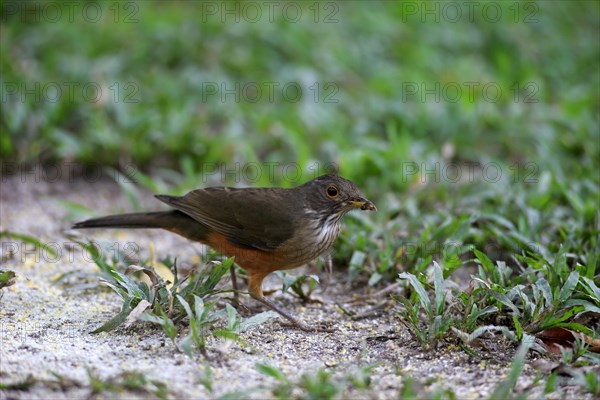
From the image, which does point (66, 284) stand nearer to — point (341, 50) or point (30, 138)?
point (30, 138)

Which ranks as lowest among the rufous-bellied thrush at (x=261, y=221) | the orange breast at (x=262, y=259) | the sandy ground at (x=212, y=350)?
the sandy ground at (x=212, y=350)

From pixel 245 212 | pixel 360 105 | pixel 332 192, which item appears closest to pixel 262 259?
pixel 245 212

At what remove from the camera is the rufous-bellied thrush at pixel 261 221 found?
508 cm

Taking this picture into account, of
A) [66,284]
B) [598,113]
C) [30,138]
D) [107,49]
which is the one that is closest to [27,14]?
[107,49]

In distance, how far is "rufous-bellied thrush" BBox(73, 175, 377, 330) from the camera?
5082 millimetres

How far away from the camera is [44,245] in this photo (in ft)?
18.4

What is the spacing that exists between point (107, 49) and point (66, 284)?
4.37 metres

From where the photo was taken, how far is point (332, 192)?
5320 mm

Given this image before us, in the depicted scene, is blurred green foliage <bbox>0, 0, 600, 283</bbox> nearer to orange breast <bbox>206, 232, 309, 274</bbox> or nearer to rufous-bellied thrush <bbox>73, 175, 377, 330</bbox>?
rufous-bellied thrush <bbox>73, 175, 377, 330</bbox>

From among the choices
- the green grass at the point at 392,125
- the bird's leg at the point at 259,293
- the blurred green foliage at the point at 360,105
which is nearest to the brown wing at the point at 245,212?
the bird's leg at the point at 259,293

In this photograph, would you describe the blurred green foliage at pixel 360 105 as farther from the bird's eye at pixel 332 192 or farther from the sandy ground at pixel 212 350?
the sandy ground at pixel 212 350

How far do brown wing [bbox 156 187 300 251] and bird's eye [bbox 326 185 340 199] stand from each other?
0.26 metres

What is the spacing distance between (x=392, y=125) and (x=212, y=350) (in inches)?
166

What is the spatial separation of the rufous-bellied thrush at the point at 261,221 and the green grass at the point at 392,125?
1.08ft
